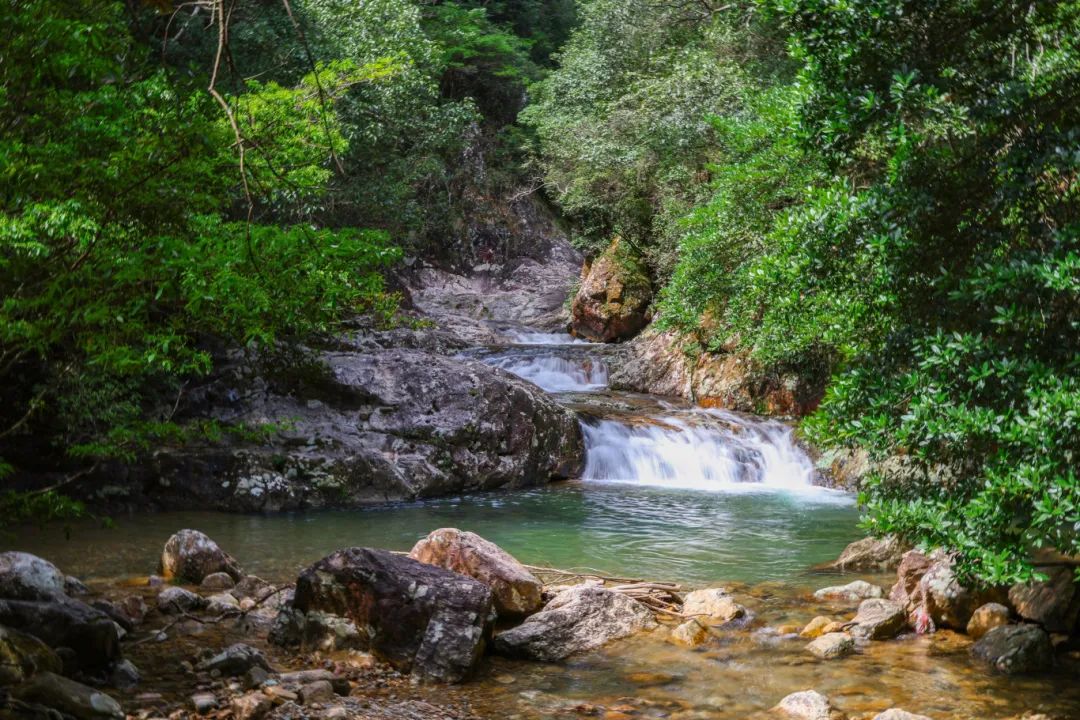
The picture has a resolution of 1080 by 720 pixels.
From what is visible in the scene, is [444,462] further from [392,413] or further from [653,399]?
[653,399]

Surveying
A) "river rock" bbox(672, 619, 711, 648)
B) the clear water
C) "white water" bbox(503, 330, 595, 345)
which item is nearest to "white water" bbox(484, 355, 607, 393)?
"white water" bbox(503, 330, 595, 345)

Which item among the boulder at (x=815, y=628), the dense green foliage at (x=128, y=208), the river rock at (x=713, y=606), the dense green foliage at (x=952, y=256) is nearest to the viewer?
the dense green foliage at (x=952, y=256)

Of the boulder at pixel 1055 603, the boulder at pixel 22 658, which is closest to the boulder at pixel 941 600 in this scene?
the boulder at pixel 1055 603

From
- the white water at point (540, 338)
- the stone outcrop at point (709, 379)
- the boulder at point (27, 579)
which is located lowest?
the boulder at point (27, 579)

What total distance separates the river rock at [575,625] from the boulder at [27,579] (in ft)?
10.9

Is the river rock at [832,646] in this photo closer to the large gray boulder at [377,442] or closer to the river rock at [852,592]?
the river rock at [852,592]

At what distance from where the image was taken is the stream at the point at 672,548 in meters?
5.78

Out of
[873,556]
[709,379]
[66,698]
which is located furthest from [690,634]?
[709,379]

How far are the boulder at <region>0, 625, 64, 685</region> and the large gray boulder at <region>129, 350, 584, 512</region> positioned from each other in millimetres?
7334

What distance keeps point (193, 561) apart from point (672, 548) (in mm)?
5273

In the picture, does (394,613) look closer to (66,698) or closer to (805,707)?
(66,698)

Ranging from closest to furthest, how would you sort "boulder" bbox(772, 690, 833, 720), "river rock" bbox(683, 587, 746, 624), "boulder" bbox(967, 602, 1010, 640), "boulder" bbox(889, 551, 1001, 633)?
1. "boulder" bbox(772, 690, 833, 720)
2. "boulder" bbox(967, 602, 1010, 640)
3. "boulder" bbox(889, 551, 1001, 633)
4. "river rock" bbox(683, 587, 746, 624)

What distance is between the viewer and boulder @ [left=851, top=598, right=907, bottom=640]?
6906 millimetres

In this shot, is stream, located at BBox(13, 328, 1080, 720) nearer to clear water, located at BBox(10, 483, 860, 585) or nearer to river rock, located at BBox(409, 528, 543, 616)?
Result: clear water, located at BBox(10, 483, 860, 585)
